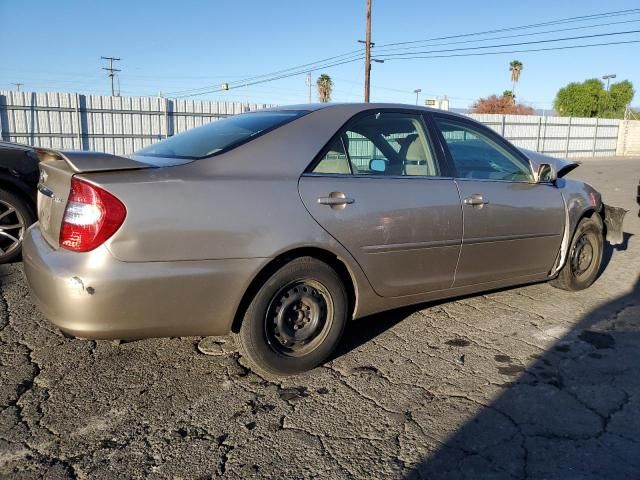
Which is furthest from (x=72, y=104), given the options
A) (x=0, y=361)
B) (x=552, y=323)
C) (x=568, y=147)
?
(x=568, y=147)

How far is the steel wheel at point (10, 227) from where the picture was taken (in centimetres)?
497

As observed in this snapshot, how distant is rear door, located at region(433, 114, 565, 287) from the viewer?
12.0 ft

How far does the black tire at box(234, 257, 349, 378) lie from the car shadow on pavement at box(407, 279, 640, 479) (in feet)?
3.07

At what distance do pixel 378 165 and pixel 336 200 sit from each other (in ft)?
1.80

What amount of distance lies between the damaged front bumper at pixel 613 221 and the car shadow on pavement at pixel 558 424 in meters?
1.88

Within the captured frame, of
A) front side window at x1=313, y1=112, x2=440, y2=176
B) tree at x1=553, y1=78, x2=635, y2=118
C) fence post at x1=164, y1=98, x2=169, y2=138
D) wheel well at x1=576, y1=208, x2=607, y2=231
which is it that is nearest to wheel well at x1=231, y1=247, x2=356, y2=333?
front side window at x1=313, y1=112, x2=440, y2=176

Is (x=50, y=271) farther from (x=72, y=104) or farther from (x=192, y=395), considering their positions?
(x=72, y=104)

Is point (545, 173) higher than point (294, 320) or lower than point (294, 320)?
higher

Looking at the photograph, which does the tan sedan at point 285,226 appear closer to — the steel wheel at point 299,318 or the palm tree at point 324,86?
the steel wheel at point 299,318

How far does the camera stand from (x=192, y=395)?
2.82 metres

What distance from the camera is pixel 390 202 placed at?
3.19 metres

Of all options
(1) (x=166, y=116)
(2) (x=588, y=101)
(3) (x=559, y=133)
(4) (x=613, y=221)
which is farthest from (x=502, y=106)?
(4) (x=613, y=221)

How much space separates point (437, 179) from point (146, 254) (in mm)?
1985

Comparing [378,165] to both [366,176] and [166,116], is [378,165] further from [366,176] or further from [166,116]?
[166,116]
